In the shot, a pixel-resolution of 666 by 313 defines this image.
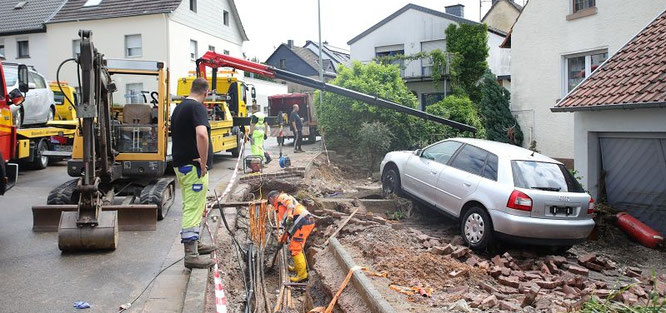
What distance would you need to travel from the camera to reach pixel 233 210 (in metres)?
10.1

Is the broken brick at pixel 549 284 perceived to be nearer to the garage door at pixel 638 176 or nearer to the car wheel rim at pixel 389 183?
the garage door at pixel 638 176

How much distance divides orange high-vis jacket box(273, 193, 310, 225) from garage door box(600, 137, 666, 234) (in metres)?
6.14

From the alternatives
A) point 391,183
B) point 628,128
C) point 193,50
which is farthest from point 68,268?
point 193,50

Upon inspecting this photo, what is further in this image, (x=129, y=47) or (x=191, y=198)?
(x=129, y=47)

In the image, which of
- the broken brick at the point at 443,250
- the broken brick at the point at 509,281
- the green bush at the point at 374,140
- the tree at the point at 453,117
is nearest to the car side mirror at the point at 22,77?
the broken brick at the point at 443,250

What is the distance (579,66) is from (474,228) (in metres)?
10.5

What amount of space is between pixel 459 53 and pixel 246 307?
23939 mm

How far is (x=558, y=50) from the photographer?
664 inches

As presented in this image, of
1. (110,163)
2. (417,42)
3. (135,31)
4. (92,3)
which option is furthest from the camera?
(417,42)

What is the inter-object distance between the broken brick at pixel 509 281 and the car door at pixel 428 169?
307 centimetres

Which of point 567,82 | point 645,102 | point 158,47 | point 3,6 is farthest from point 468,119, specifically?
point 3,6

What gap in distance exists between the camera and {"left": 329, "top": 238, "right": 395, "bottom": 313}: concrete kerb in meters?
4.90

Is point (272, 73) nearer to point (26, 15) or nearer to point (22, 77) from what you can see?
point (22, 77)

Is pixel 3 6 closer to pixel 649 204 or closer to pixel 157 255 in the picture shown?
pixel 157 255
